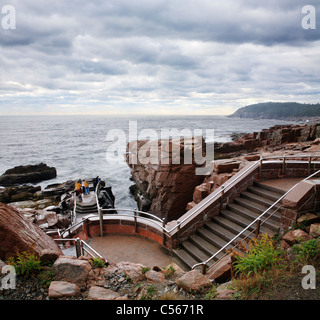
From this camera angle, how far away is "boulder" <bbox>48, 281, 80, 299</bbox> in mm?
4242

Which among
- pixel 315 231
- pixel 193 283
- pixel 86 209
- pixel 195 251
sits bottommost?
pixel 86 209

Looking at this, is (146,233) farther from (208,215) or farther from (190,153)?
(190,153)

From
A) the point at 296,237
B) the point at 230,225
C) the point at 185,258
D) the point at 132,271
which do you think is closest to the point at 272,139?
the point at 230,225

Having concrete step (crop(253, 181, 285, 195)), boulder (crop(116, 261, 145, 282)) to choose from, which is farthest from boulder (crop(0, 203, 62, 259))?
concrete step (crop(253, 181, 285, 195))

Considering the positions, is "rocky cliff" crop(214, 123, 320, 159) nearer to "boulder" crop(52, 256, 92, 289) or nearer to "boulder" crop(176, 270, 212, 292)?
"boulder" crop(176, 270, 212, 292)

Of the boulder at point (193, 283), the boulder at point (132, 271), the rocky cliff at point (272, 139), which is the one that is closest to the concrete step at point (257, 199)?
the boulder at point (193, 283)

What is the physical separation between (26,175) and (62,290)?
36.9m

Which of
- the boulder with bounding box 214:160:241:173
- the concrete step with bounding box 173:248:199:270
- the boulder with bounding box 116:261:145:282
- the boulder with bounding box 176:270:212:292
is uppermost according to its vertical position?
the boulder with bounding box 214:160:241:173

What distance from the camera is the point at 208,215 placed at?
898 cm

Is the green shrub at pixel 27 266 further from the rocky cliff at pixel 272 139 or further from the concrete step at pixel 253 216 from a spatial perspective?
the rocky cliff at pixel 272 139

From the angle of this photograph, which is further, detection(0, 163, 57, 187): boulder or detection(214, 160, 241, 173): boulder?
detection(0, 163, 57, 187): boulder

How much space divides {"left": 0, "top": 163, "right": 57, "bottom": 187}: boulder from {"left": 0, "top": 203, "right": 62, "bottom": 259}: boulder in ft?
110

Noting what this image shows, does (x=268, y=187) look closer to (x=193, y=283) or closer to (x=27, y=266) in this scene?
(x=193, y=283)

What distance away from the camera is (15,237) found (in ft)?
18.2
